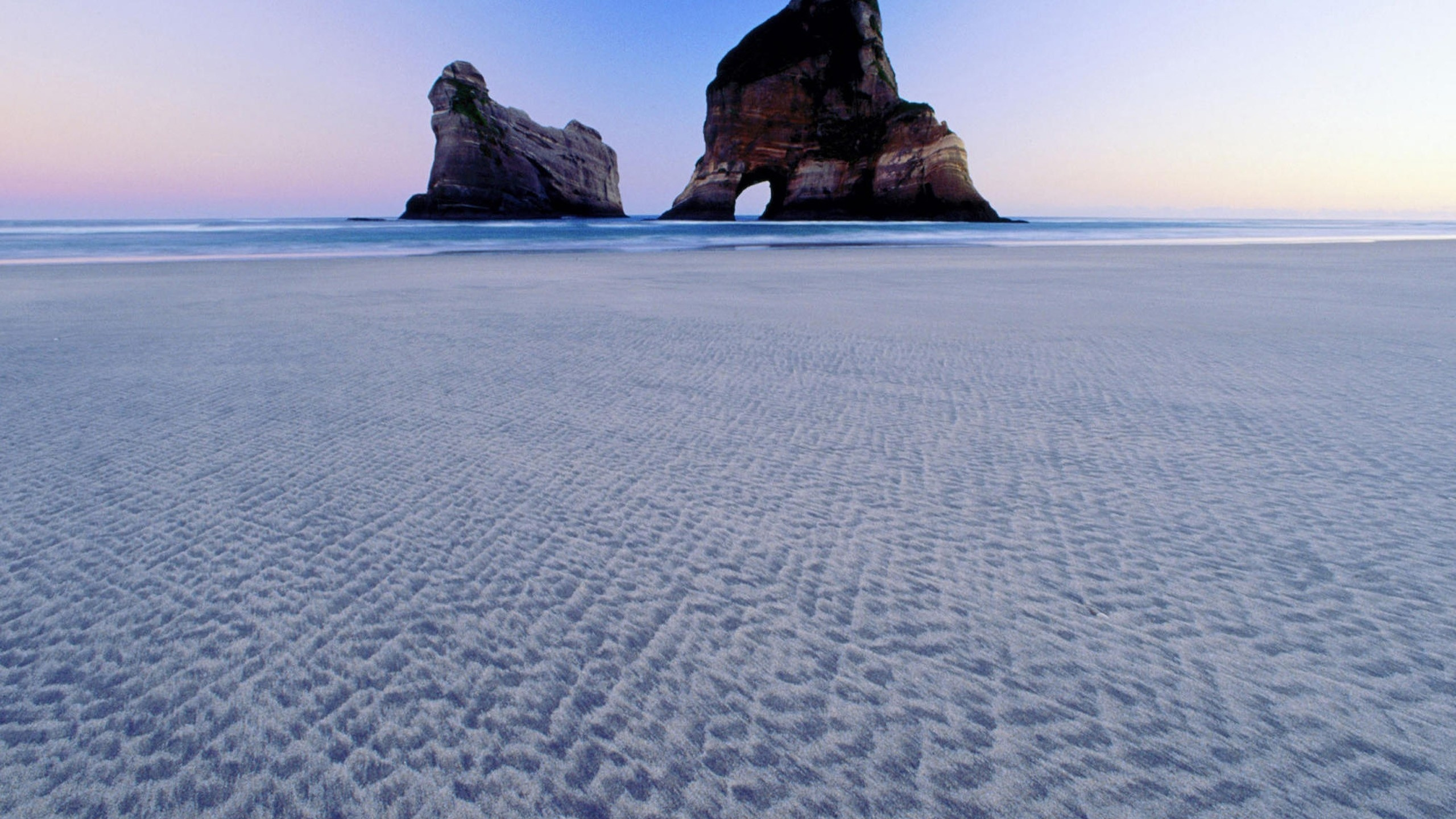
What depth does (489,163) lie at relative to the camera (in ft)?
176

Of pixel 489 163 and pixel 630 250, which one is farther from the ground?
pixel 489 163

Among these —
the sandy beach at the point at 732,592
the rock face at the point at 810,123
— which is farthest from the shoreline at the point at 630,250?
the rock face at the point at 810,123

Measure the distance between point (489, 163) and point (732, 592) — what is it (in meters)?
59.0

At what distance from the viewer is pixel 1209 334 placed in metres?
3.60

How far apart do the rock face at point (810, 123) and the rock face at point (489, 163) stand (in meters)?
12.6

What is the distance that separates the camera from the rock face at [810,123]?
48750 millimetres

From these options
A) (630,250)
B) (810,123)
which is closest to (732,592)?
(630,250)

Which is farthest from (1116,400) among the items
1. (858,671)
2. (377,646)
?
(377,646)

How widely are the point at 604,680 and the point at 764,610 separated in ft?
0.97

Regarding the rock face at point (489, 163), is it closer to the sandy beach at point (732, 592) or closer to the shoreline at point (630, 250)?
the shoreline at point (630, 250)

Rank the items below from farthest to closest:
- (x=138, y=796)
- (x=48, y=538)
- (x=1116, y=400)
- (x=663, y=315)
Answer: (x=663, y=315) < (x=1116, y=400) < (x=48, y=538) < (x=138, y=796)

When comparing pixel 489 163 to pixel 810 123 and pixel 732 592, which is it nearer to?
pixel 810 123

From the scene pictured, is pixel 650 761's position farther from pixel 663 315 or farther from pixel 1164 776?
pixel 663 315

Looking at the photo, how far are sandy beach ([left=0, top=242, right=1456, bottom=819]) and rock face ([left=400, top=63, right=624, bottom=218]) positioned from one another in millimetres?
55807
